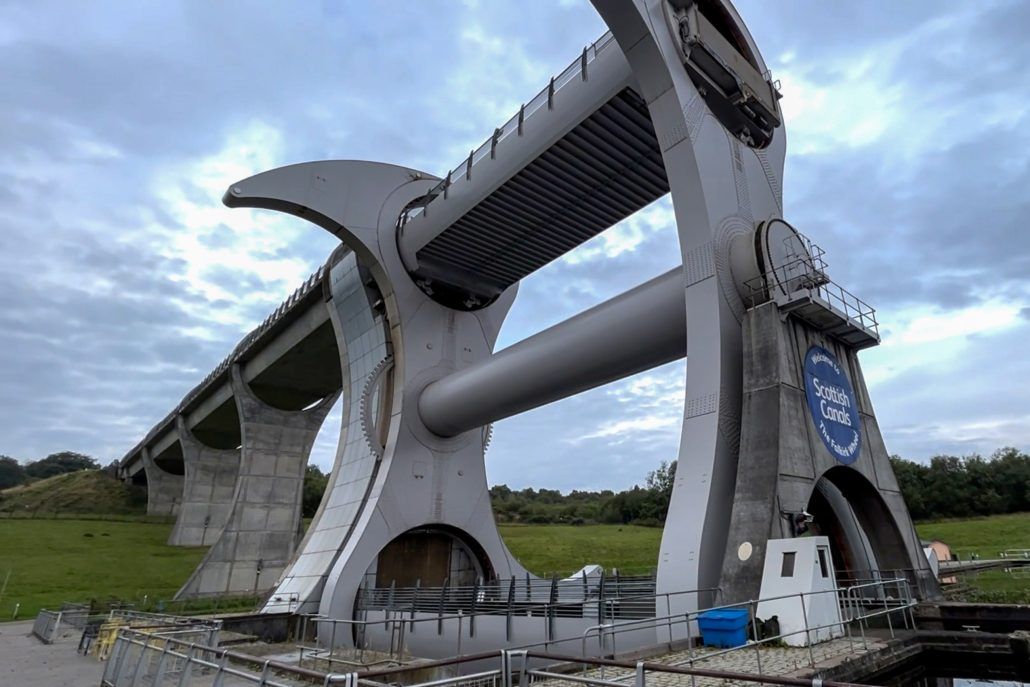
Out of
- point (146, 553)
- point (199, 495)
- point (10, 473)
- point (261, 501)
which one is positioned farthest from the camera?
point (10, 473)

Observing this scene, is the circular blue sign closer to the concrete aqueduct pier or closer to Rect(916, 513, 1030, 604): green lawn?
the concrete aqueduct pier

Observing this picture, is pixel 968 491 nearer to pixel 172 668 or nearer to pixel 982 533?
pixel 982 533

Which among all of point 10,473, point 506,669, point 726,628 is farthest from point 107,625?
point 10,473

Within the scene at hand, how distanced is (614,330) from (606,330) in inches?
8.0

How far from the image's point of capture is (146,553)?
158 feet

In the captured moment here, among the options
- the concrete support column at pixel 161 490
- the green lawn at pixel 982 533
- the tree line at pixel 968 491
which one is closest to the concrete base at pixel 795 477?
the green lawn at pixel 982 533

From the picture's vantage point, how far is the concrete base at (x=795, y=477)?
9.85 m

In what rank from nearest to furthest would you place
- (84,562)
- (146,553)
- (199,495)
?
(84,562), (146,553), (199,495)

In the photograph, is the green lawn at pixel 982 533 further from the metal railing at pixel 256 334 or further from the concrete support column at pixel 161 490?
the concrete support column at pixel 161 490

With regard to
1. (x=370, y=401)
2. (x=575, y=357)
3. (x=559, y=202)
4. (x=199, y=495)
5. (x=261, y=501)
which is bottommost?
(x=261, y=501)

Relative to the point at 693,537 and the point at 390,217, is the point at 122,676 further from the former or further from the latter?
the point at 390,217

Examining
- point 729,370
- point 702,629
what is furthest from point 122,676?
point 729,370

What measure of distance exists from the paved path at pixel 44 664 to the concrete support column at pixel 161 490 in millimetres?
50432

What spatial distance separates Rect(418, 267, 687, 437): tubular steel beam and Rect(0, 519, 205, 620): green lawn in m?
23.9
